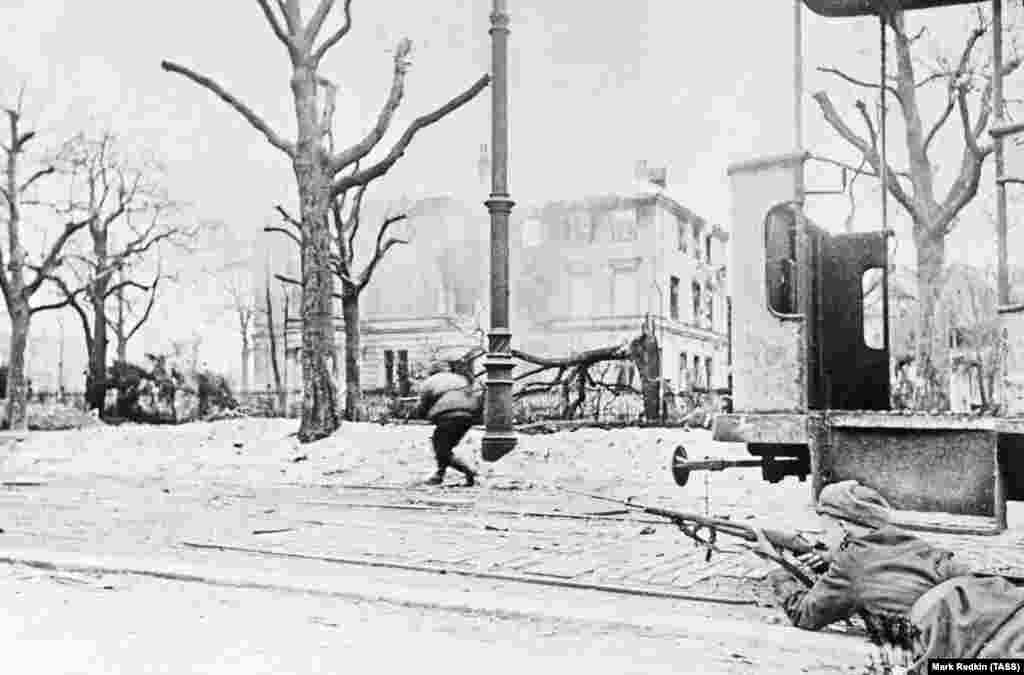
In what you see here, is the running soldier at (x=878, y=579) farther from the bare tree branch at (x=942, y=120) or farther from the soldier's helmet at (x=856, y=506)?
the bare tree branch at (x=942, y=120)

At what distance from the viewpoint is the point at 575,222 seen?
44500 mm

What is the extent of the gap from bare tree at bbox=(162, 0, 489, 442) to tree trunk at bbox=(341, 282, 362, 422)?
23.2 feet

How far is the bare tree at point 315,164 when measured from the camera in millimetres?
16828

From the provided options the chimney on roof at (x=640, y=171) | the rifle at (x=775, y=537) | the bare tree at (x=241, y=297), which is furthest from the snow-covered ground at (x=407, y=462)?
the bare tree at (x=241, y=297)

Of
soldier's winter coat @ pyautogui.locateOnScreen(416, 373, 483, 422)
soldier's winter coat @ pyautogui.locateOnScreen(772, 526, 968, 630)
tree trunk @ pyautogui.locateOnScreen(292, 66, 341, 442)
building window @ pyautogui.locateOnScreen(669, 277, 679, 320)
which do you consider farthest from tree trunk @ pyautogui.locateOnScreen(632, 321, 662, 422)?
building window @ pyautogui.locateOnScreen(669, 277, 679, 320)

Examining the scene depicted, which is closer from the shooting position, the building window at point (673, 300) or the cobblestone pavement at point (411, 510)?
the cobblestone pavement at point (411, 510)

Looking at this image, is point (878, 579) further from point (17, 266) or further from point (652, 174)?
point (652, 174)

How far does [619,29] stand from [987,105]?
9580 millimetres

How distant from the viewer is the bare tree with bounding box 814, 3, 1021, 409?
53.7ft

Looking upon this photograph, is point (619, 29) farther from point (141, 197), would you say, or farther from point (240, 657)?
point (141, 197)

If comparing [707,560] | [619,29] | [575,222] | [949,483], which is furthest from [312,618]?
[575,222]

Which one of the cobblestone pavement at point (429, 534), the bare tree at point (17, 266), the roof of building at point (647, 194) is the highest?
the roof of building at point (647, 194)

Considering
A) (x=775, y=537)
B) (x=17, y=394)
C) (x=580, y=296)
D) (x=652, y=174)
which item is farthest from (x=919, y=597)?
(x=652, y=174)

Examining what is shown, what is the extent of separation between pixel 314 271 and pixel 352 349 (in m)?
8.87
